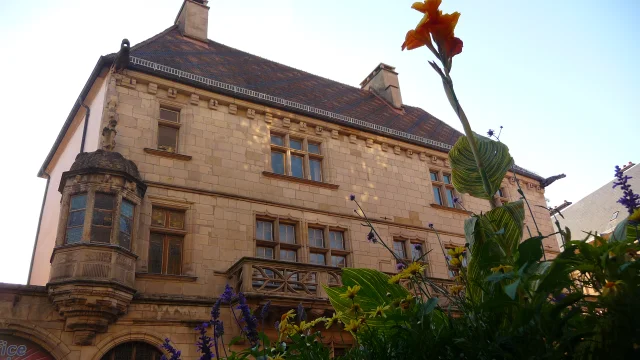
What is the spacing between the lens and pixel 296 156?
12594mm

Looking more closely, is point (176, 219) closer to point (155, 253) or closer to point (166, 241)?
point (166, 241)

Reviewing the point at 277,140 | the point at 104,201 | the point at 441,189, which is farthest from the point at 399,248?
the point at 104,201

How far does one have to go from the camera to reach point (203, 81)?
38.4ft

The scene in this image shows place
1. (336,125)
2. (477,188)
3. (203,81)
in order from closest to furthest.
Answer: (477,188), (203,81), (336,125)

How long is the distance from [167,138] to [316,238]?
13.6 ft

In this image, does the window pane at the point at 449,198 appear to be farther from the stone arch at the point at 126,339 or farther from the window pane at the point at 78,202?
the window pane at the point at 78,202

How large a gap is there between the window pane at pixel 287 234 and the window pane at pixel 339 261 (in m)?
1.07

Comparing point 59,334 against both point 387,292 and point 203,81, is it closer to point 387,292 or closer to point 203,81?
point 203,81

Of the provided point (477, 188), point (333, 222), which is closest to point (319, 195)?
point (333, 222)

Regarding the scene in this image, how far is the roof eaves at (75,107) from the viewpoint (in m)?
10.8

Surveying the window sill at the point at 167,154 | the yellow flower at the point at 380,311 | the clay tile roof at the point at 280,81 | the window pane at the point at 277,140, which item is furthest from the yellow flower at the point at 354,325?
the clay tile roof at the point at 280,81

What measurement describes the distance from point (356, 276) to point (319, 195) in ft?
34.2

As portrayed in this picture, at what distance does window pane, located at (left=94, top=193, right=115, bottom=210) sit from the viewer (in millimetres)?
8875

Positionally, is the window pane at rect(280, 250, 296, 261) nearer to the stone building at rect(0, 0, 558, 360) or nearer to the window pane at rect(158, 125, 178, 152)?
the stone building at rect(0, 0, 558, 360)
